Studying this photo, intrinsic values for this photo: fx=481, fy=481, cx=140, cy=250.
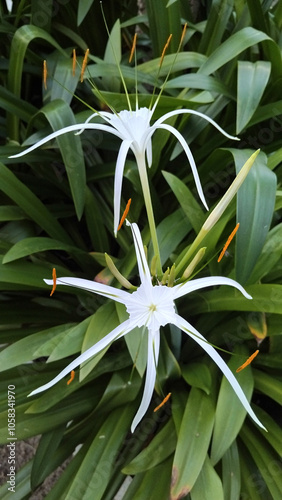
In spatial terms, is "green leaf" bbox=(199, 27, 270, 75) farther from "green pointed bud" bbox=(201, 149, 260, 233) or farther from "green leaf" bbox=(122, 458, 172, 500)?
"green leaf" bbox=(122, 458, 172, 500)

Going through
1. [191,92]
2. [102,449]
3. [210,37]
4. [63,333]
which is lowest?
[102,449]

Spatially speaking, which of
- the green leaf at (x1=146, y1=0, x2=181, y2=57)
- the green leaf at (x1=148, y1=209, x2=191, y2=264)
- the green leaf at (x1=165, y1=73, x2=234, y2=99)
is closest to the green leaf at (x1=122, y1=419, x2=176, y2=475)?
the green leaf at (x1=148, y1=209, x2=191, y2=264)

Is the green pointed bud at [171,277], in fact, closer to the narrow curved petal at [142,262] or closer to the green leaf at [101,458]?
the narrow curved petal at [142,262]

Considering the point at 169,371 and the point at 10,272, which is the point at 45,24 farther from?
the point at 169,371

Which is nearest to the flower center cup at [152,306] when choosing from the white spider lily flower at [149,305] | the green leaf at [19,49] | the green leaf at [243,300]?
the white spider lily flower at [149,305]

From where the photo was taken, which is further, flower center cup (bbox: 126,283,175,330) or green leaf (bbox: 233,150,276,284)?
green leaf (bbox: 233,150,276,284)

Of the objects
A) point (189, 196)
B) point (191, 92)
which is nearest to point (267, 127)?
point (191, 92)

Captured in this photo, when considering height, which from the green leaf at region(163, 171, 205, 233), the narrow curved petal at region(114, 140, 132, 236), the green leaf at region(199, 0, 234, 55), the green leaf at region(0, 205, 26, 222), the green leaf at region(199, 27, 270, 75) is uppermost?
the green leaf at region(199, 0, 234, 55)
